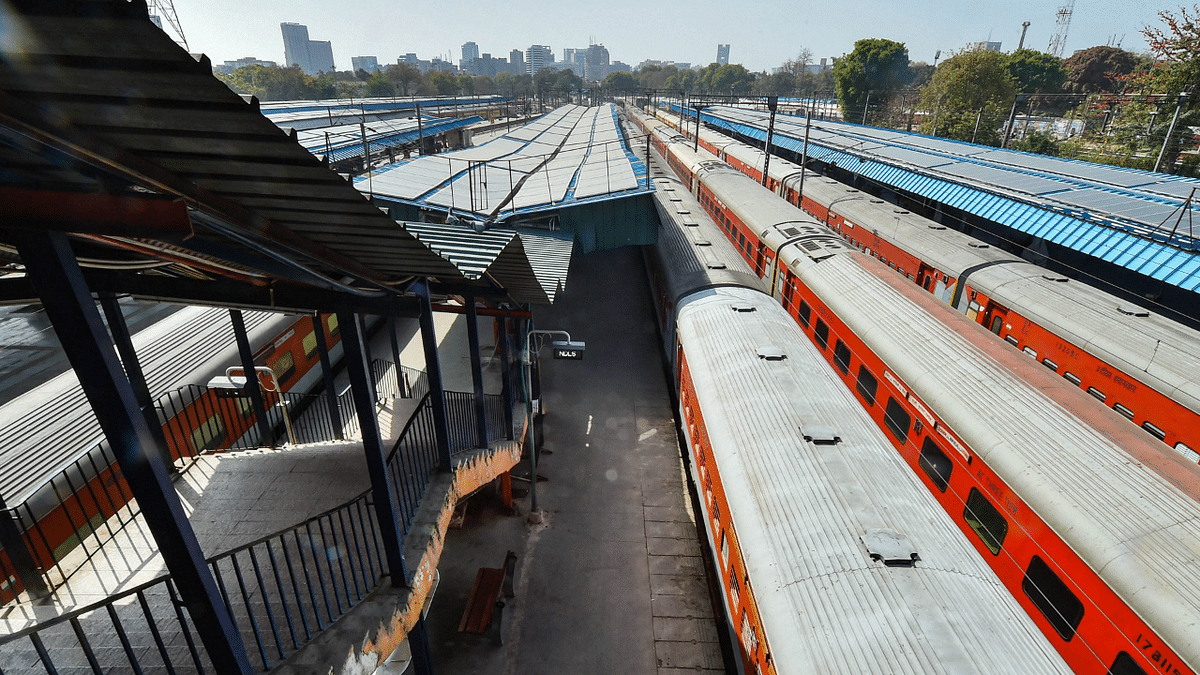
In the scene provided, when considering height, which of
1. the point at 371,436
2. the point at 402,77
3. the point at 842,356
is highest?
the point at 402,77

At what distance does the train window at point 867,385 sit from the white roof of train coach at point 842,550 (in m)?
1.32

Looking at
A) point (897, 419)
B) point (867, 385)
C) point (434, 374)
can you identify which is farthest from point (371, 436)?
point (867, 385)

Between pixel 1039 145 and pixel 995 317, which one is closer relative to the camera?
pixel 995 317

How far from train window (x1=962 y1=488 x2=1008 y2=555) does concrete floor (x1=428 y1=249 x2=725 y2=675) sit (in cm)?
464

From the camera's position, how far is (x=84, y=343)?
3096mm

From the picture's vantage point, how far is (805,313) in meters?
14.4

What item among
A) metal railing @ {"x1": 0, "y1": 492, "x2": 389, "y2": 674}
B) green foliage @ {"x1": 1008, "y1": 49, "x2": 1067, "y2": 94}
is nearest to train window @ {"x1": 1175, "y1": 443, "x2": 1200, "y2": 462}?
metal railing @ {"x1": 0, "y1": 492, "x2": 389, "y2": 674}

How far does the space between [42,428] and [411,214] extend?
1100 centimetres

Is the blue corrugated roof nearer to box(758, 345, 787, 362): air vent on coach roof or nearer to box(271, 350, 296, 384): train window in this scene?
box(758, 345, 787, 362): air vent on coach roof

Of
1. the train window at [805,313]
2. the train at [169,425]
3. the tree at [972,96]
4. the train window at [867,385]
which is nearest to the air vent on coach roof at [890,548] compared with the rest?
the train window at [867,385]

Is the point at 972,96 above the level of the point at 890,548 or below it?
above

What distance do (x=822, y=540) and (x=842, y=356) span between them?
21.8 feet

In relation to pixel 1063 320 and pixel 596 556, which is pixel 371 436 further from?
Answer: pixel 1063 320

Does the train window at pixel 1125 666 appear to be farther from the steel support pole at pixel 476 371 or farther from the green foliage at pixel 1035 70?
the green foliage at pixel 1035 70
